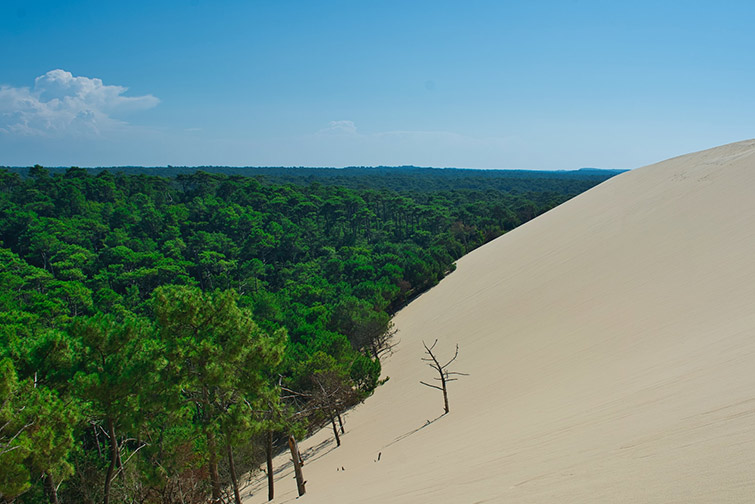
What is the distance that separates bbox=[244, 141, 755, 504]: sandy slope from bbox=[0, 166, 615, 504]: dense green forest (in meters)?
1.78

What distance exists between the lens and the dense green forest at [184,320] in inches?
267

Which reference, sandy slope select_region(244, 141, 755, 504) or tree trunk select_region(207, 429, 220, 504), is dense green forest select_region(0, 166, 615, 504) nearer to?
tree trunk select_region(207, 429, 220, 504)

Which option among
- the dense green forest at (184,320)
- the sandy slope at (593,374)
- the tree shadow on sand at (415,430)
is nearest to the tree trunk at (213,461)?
the dense green forest at (184,320)

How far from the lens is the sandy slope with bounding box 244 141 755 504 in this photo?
428cm

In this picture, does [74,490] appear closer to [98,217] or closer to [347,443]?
[347,443]

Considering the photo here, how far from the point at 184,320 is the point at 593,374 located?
7764mm

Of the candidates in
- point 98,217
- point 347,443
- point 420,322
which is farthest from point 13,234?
point 347,443

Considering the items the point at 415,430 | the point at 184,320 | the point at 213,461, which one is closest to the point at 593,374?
the point at 415,430

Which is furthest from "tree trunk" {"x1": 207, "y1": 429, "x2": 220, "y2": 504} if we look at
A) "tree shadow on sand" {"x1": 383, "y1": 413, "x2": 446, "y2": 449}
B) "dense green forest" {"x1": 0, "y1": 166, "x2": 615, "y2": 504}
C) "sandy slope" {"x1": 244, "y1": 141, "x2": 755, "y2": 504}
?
"tree shadow on sand" {"x1": 383, "y1": 413, "x2": 446, "y2": 449}

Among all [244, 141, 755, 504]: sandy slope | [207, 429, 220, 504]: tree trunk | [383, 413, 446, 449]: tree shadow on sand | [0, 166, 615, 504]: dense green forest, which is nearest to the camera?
[244, 141, 755, 504]: sandy slope

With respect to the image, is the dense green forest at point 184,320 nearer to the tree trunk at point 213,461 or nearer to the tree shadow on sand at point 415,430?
the tree trunk at point 213,461

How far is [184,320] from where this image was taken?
23.8 ft

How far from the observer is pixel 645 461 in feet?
13.5

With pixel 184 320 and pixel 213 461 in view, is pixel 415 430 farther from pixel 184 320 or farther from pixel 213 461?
pixel 184 320
